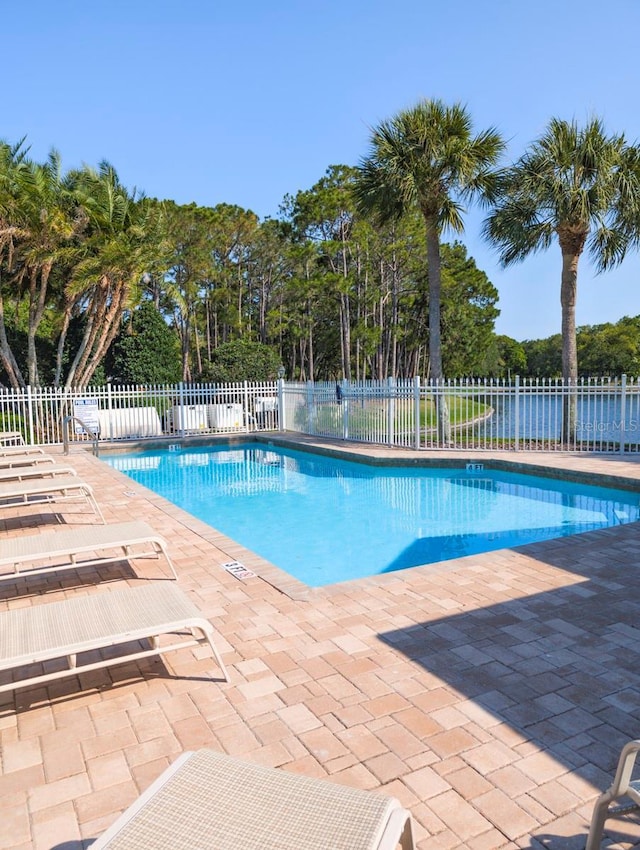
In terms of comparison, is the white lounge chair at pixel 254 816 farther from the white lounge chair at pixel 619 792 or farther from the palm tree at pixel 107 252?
the palm tree at pixel 107 252

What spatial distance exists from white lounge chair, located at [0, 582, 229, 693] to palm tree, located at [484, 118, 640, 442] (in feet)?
34.0

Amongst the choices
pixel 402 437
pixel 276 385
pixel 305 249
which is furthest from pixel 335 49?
pixel 305 249

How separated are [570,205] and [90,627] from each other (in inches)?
510

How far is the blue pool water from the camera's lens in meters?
7.11

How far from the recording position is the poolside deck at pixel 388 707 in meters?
2.28

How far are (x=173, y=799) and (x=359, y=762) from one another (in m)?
1.03

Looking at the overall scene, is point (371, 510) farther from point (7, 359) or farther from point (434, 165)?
point (7, 359)

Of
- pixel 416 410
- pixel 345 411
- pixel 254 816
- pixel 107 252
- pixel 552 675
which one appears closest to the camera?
pixel 254 816

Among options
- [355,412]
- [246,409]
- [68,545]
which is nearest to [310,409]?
[355,412]

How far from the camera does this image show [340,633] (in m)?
3.78

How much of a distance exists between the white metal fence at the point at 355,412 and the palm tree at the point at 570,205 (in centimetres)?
75

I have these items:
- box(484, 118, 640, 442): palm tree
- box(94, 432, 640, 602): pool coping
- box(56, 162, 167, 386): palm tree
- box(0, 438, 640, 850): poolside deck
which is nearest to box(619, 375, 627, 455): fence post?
box(94, 432, 640, 602): pool coping

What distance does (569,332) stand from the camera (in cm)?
1391

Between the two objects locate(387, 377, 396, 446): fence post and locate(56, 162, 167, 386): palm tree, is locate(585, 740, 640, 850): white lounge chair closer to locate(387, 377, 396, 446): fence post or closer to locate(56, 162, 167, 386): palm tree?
locate(387, 377, 396, 446): fence post
